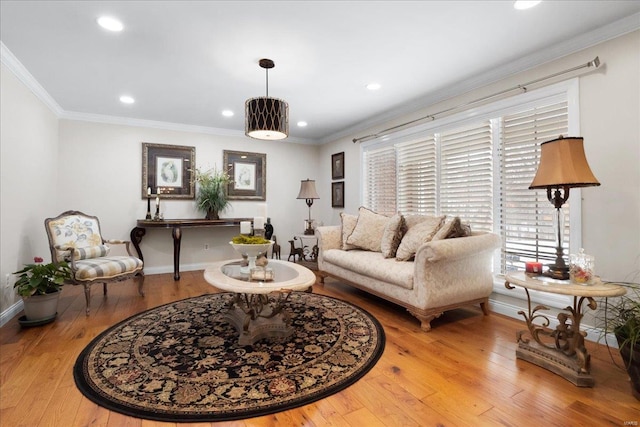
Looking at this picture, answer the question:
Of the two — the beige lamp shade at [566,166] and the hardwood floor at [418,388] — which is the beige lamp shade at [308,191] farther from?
the beige lamp shade at [566,166]

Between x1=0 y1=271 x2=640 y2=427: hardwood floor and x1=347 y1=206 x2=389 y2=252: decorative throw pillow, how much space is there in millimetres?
1226

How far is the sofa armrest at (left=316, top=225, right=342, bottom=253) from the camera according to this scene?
400 centimetres

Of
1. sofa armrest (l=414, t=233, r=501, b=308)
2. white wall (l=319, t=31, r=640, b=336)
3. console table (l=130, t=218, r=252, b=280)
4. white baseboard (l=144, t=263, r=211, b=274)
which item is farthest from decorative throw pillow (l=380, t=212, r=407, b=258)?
white baseboard (l=144, t=263, r=211, b=274)

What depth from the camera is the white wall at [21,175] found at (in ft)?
8.77

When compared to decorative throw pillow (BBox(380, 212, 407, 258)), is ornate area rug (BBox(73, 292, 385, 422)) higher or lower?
lower

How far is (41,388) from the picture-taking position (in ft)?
5.52

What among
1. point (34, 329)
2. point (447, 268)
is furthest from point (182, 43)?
point (447, 268)

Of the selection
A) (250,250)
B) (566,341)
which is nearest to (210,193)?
(250,250)

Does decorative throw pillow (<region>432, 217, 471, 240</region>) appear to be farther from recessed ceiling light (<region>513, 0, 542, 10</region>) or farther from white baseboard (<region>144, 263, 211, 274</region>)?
white baseboard (<region>144, 263, 211, 274</region>)

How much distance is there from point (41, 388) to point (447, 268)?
9.30ft

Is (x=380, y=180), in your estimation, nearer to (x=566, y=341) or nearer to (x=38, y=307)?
(x=566, y=341)

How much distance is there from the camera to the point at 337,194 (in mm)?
5438

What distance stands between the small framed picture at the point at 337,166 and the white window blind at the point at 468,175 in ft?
6.65

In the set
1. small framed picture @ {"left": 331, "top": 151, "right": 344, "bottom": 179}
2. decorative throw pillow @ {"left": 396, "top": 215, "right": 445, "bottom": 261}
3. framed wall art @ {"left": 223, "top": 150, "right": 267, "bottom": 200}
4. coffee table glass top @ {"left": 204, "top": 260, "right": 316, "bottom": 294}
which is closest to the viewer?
coffee table glass top @ {"left": 204, "top": 260, "right": 316, "bottom": 294}
